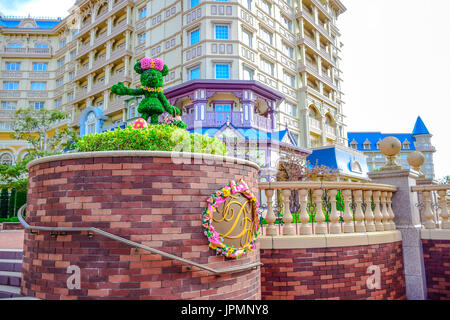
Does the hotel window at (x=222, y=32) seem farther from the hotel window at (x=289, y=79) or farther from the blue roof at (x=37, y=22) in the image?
the blue roof at (x=37, y=22)

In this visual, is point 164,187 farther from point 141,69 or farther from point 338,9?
point 338,9

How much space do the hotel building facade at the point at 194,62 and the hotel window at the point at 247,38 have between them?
101 millimetres

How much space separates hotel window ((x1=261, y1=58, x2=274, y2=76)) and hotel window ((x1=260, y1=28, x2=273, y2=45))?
6.72 ft

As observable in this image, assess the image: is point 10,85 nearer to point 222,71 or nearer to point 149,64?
point 222,71

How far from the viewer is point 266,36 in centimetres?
2962

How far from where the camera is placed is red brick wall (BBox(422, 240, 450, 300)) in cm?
684

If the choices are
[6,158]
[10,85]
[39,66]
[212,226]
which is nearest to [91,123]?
[6,158]

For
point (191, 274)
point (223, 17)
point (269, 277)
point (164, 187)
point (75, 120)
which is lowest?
point (269, 277)

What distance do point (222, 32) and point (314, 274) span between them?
78.1ft

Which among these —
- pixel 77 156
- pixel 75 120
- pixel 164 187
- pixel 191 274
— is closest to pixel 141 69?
pixel 77 156

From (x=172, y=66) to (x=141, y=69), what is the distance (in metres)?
21.7

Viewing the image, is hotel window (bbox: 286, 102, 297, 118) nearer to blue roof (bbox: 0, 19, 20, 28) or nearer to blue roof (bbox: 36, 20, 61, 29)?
blue roof (bbox: 36, 20, 61, 29)

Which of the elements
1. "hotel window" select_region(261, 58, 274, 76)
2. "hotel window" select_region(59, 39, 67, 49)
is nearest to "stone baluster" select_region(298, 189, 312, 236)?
"hotel window" select_region(261, 58, 274, 76)

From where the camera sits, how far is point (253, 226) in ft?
17.2
